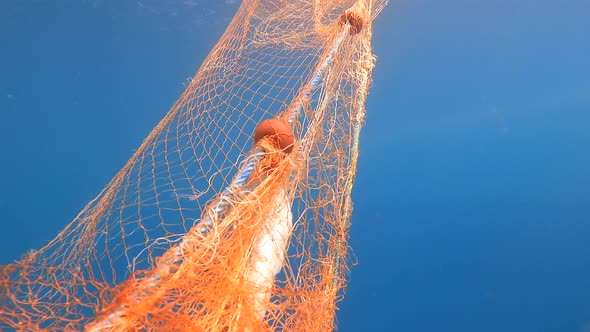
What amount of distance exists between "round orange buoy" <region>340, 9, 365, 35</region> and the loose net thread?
2 centimetres

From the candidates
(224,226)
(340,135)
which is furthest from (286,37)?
(224,226)

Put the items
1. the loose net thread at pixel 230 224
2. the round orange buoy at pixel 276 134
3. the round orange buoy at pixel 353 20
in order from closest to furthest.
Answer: the loose net thread at pixel 230 224 → the round orange buoy at pixel 276 134 → the round orange buoy at pixel 353 20

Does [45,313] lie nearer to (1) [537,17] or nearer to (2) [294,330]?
(2) [294,330]

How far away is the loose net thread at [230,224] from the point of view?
3.82 feet

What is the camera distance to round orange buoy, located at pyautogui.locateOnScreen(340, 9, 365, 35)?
96.9 inches

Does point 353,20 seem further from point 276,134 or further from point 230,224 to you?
point 230,224

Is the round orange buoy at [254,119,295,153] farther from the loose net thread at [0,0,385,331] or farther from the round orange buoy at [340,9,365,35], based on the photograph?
the round orange buoy at [340,9,365,35]

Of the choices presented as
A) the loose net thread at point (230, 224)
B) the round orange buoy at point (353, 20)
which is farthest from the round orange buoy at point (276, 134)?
the round orange buoy at point (353, 20)

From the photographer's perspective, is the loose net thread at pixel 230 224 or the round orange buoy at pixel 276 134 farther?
the round orange buoy at pixel 276 134

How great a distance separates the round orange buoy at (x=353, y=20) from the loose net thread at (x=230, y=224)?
2cm

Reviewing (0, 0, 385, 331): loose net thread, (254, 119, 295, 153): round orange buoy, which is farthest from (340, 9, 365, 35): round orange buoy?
(254, 119, 295, 153): round orange buoy

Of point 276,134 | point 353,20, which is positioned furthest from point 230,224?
point 353,20

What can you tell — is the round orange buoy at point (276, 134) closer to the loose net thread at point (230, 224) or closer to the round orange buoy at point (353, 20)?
the loose net thread at point (230, 224)

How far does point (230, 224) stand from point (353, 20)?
61.3 inches
